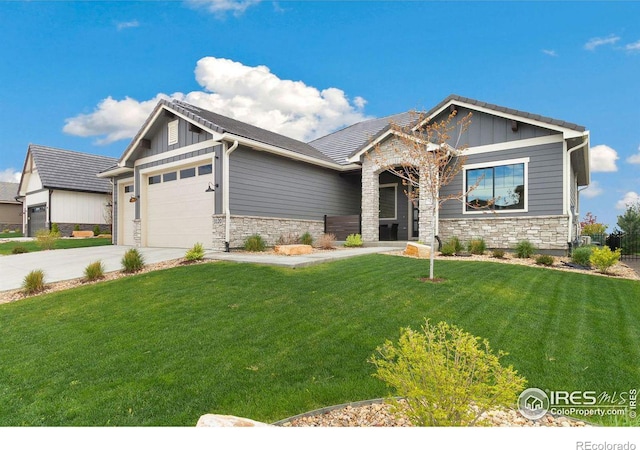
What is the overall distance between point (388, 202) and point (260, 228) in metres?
6.12

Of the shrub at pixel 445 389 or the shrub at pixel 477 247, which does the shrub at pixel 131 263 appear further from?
the shrub at pixel 477 247

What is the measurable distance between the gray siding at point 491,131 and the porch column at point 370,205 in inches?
121

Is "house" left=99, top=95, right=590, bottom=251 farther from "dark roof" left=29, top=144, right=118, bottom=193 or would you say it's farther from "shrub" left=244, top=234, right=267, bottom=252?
"dark roof" left=29, top=144, right=118, bottom=193

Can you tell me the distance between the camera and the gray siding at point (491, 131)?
1008 centimetres

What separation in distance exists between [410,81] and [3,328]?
6.40 m

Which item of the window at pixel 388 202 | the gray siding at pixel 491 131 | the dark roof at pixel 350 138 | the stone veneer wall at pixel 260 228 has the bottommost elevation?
the stone veneer wall at pixel 260 228

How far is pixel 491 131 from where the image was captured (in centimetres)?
1062

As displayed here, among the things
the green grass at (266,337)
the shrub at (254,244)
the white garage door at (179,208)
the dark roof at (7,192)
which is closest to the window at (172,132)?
the white garage door at (179,208)

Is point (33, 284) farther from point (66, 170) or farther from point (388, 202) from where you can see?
point (66, 170)

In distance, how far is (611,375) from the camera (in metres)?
2.86

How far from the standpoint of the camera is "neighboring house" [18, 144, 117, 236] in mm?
19906
